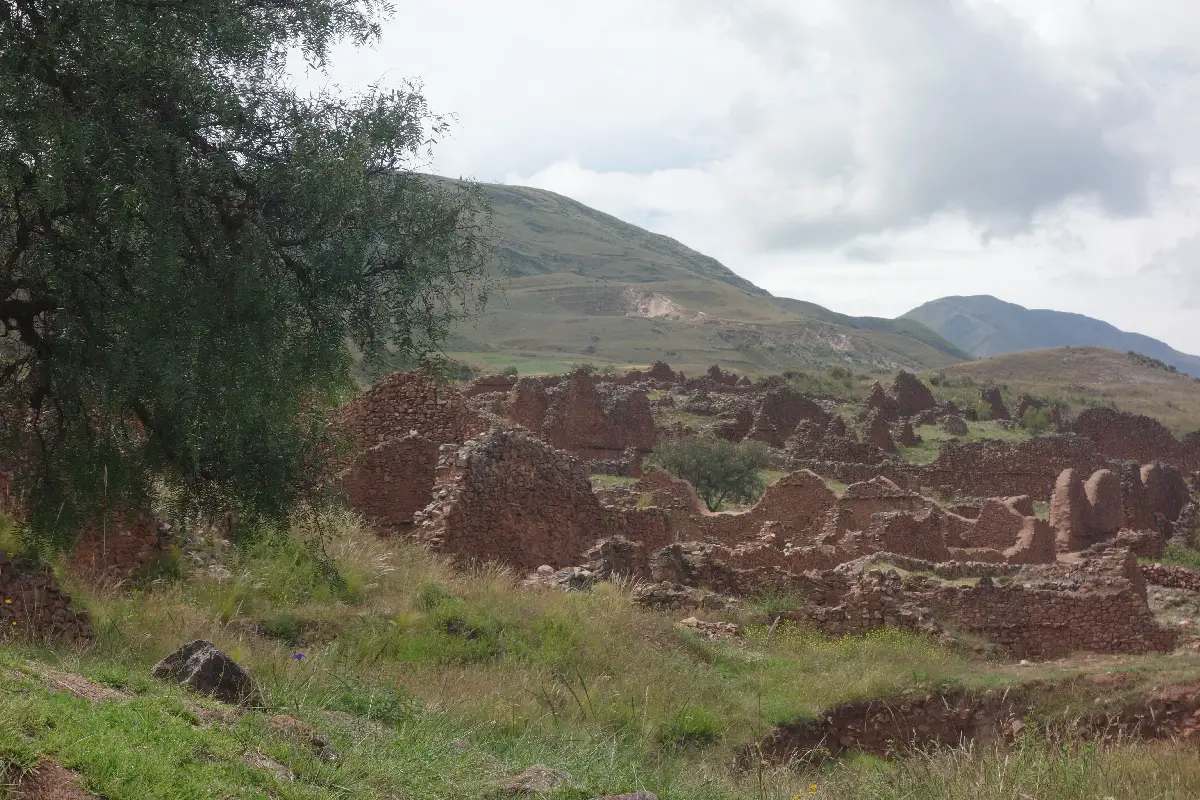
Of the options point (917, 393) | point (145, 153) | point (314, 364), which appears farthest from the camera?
point (917, 393)

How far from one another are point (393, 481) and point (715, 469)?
1905cm

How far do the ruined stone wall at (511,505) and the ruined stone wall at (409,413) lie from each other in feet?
6.49

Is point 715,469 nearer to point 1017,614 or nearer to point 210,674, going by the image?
point 1017,614

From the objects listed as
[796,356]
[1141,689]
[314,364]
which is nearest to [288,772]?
[314,364]

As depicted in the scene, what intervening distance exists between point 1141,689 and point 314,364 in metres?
9.60

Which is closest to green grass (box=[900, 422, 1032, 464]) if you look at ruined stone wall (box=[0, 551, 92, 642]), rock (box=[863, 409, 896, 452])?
rock (box=[863, 409, 896, 452])

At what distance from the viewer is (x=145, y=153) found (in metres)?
8.62

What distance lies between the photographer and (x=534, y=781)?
6.66 m

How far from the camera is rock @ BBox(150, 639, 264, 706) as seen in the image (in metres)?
7.19

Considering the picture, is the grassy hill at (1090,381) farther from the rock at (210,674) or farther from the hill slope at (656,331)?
the rock at (210,674)

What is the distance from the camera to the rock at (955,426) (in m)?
48.6

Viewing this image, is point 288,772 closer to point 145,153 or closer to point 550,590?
point 145,153

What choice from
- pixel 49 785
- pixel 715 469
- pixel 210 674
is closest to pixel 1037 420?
pixel 715 469

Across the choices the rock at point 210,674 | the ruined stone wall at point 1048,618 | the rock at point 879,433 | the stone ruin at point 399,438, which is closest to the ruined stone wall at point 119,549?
the rock at point 210,674
